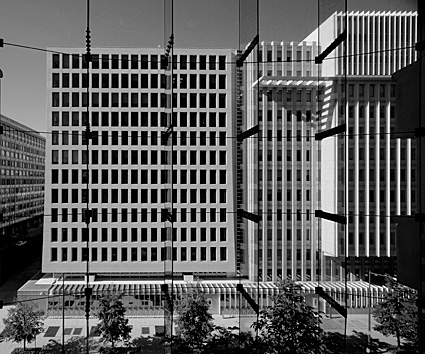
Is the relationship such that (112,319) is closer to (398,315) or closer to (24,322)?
(24,322)

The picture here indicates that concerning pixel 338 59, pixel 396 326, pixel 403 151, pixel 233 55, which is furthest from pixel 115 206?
pixel 403 151

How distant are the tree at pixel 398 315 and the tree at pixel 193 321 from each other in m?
1.30

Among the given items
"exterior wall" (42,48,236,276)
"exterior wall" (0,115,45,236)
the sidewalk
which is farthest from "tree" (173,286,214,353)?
"exterior wall" (0,115,45,236)

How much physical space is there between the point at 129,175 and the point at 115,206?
619 millimetres

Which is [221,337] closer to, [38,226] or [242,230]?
[242,230]

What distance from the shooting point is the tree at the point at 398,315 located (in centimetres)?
302

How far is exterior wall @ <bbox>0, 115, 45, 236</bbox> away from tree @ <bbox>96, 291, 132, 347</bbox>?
29.5 inches

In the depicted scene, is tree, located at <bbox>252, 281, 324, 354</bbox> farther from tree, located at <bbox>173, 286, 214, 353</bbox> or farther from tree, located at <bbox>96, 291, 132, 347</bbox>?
tree, located at <bbox>96, 291, 132, 347</bbox>

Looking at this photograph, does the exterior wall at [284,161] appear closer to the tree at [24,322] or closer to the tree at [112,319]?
the tree at [112,319]

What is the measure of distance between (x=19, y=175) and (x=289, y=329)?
7.02 ft

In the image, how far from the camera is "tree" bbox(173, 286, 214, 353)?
2.81 metres

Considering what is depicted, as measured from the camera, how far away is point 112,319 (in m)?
2.84

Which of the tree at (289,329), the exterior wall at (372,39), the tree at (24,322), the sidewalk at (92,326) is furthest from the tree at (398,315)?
the tree at (24,322)

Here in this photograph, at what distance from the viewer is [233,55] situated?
2.96 metres
